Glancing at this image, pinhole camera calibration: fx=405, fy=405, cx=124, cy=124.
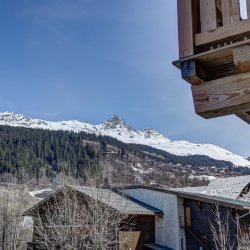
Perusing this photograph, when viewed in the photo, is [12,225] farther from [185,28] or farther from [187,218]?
[185,28]

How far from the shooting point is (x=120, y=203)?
22141mm

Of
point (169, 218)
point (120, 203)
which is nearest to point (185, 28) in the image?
point (120, 203)

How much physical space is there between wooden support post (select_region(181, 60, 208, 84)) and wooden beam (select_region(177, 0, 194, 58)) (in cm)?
7

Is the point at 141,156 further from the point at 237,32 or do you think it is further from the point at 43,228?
the point at 237,32

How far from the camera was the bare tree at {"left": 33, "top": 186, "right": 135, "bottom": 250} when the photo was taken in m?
19.4

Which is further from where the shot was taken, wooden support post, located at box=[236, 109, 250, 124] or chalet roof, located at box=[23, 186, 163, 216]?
chalet roof, located at box=[23, 186, 163, 216]

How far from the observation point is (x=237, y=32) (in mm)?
2463

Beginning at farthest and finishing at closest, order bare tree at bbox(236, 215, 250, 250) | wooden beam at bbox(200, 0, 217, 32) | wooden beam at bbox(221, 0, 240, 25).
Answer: bare tree at bbox(236, 215, 250, 250), wooden beam at bbox(200, 0, 217, 32), wooden beam at bbox(221, 0, 240, 25)

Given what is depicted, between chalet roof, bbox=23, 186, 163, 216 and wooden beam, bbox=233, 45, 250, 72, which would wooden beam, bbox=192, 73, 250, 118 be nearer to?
wooden beam, bbox=233, 45, 250, 72

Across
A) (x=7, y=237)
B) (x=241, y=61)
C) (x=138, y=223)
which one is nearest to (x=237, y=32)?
(x=241, y=61)

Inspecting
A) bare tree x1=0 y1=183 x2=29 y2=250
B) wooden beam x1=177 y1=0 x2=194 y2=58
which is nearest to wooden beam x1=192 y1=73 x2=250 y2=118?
wooden beam x1=177 y1=0 x2=194 y2=58

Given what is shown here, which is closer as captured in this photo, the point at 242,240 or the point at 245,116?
the point at 245,116

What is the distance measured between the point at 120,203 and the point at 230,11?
20.2 meters

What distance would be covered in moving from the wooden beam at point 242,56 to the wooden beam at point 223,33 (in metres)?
0.11
